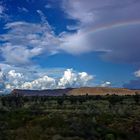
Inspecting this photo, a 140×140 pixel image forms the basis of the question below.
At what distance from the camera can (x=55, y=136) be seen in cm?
4391

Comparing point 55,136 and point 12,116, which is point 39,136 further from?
point 12,116

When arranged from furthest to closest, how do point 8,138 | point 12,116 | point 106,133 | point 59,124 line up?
point 12,116
point 59,124
point 106,133
point 8,138

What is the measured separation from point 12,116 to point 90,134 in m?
21.5

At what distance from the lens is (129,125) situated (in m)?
53.3

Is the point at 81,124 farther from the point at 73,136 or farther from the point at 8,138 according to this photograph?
the point at 8,138

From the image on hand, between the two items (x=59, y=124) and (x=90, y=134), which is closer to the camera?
(x=90, y=134)

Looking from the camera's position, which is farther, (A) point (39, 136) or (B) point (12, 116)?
(B) point (12, 116)

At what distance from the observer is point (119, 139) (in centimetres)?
4403

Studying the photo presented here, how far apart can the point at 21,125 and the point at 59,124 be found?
6132mm

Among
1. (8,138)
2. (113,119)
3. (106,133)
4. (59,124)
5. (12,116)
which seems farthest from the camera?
(12,116)

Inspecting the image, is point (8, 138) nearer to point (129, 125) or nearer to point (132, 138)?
point (132, 138)

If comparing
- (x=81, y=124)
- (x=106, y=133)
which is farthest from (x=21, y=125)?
(x=106, y=133)

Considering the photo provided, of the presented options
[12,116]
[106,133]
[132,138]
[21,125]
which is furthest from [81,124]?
[12,116]

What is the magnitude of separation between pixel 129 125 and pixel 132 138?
884cm
